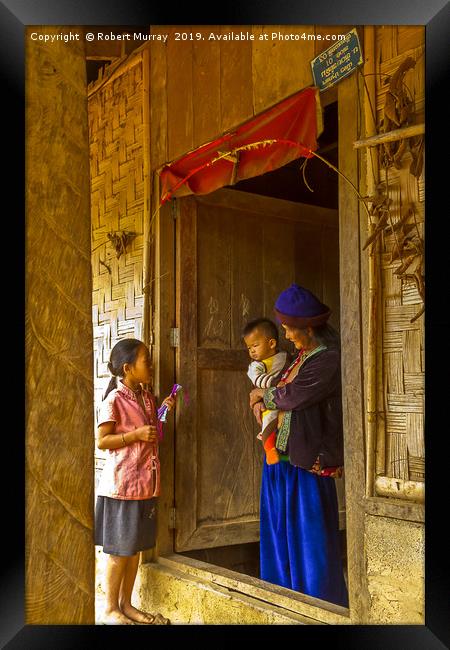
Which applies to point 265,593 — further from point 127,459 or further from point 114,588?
point 127,459

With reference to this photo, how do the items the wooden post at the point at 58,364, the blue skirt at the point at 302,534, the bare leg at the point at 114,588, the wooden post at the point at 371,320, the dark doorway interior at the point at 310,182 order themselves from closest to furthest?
1. the wooden post at the point at 58,364
2. the wooden post at the point at 371,320
3. the blue skirt at the point at 302,534
4. the bare leg at the point at 114,588
5. the dark doorway interior at the point at 310,182

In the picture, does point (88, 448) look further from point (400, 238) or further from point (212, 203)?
point (212, 203)

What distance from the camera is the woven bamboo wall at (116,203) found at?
4523mm

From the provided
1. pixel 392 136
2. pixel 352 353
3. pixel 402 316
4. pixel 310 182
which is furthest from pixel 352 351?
pixel 310 182

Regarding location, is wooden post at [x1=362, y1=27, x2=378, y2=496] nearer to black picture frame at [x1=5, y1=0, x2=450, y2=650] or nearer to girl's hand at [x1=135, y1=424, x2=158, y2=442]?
black picture frame at [x1=5, y1=0, x2=450, y2=650]

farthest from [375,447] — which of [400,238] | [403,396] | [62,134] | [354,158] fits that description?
[62,134]

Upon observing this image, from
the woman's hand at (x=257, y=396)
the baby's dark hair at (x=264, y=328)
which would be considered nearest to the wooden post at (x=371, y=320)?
the woman's hand at (x=257, y=396)

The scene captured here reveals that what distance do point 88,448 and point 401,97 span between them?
1.78m

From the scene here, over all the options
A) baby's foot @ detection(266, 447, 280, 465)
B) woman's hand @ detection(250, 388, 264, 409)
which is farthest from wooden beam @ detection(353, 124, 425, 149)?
baby's foot @ detection(266, 447, 280, 465)

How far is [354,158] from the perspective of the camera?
288cm

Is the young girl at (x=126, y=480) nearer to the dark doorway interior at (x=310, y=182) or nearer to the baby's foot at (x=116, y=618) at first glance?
the baby's foot at (x=116, y=618)

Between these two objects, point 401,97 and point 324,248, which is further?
point 324,248

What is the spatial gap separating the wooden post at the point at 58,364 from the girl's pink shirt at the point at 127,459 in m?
2.01

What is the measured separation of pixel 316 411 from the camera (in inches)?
138
